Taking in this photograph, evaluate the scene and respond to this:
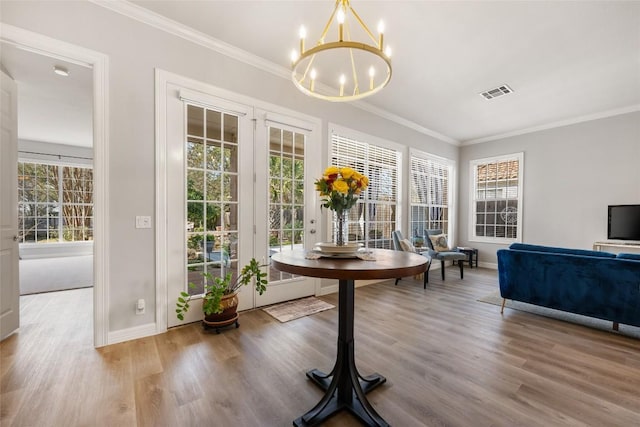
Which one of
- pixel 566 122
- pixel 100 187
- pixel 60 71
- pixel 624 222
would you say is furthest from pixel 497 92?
pixel 60 71

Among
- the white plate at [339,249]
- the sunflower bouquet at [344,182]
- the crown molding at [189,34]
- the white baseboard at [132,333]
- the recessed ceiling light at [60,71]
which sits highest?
the crown molding at [189,34]

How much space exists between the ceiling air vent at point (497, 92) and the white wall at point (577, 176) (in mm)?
2113

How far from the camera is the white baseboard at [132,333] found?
2.27 metres

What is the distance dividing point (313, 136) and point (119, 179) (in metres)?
2.24

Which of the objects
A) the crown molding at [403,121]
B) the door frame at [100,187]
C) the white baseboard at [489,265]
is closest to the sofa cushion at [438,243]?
the white baseboard at [489,265]

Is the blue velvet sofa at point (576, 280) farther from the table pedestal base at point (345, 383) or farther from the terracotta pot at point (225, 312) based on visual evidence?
the terracotta pot at point (225, 312)

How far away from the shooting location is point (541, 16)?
2.41 m

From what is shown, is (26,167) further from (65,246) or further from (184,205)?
(184,205)

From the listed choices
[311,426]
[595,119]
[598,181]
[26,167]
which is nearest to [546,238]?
[598,181]

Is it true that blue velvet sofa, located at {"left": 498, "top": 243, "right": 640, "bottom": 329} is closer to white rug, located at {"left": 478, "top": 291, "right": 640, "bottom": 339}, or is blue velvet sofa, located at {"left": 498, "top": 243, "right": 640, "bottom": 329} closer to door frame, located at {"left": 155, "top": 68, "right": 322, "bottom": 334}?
white rug, located at {"left": 478, "top": 291, "right": 640, "bottom": 339}

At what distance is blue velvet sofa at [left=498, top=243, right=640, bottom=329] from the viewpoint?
2387 millimetres

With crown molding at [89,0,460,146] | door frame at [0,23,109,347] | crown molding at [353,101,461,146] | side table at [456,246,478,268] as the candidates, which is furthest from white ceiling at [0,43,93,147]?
side table at [456,246,478,268]

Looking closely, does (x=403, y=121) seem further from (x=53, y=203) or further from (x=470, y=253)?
(x=53, y=203)

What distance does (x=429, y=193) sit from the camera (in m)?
5.68
